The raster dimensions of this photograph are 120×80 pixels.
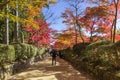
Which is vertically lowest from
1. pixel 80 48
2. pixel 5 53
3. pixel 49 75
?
pixel 49 75

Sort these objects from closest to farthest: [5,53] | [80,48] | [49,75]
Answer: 1. [49,75]
2. [5,53]
3. [80,48]

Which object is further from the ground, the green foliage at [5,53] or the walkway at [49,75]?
the green foliage at [5,53]

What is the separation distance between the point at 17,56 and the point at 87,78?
28.7 ft

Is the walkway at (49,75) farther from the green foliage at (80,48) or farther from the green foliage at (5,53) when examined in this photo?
the green foliage at (80,48)

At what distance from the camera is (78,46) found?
31.9 metres

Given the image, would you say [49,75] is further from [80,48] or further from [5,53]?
[80,48]

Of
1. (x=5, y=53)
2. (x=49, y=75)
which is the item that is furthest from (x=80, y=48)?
(x=5, y=53)

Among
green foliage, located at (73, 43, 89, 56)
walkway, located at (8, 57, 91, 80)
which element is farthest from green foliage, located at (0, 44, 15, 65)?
green foliage, located at (73, 43, 89, 56)

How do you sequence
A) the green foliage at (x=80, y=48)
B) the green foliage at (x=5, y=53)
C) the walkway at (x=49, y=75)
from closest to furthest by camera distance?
the walkway at (x=49, y=75) → the green foliage at (x=5, y=53) → the green foliage at (x=80, y=48)

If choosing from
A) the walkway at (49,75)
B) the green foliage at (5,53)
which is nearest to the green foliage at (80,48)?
the walkway at (49,75)

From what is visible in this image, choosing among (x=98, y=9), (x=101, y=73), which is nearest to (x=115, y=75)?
(x=101, y=73)

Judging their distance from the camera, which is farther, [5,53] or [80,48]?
[80,48]

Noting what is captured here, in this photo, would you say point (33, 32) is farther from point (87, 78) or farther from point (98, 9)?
point (87, 78)

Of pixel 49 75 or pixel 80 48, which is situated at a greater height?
pixel 80 48
